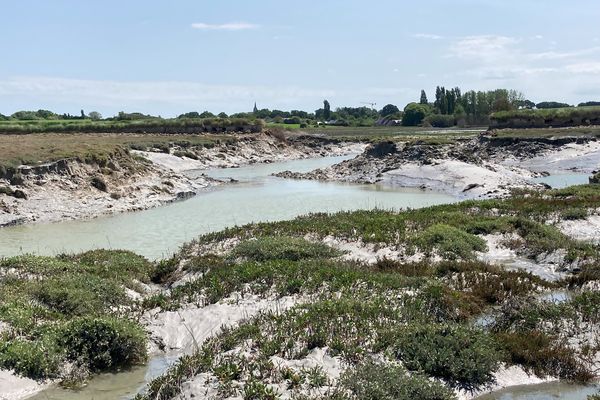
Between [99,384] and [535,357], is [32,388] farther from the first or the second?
[535,357]

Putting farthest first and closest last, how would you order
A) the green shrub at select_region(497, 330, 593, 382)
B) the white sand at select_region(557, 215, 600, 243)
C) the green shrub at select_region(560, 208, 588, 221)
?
the green shrub at select_region(560, 208, 588, 221) → the white sand at select_region(557, 215, 600, 243) → the green shrub at select_region(497, 330, 593, 382)

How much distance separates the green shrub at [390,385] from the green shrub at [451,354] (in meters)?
0.50

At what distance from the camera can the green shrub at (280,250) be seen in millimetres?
17609

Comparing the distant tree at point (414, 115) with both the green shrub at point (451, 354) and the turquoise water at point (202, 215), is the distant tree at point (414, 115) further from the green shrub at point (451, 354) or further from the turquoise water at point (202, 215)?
the green shrub at point (451, 354)

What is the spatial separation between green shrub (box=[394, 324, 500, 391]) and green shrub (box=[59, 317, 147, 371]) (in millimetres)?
5236

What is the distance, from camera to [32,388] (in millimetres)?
10438

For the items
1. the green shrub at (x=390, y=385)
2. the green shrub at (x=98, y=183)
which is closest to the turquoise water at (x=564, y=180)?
the green shrub at (x=98, y=183)

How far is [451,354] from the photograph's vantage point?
10.0m

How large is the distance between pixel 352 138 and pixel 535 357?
3666 inches

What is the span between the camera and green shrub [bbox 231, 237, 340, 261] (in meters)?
17.6

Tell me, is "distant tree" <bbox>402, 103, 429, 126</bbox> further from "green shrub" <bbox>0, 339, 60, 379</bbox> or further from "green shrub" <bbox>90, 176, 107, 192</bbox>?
"green shrub" <bbox>0, 339, 60, 379</bbox>

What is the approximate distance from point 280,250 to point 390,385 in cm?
913

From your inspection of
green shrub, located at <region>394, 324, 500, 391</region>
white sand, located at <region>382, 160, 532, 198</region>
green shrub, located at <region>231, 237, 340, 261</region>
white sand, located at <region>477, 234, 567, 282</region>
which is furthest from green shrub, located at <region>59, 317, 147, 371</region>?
white sand, located at <region>382, 160, 532, 198</region>

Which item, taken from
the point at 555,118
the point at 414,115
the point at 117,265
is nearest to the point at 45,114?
the point at 414,115
